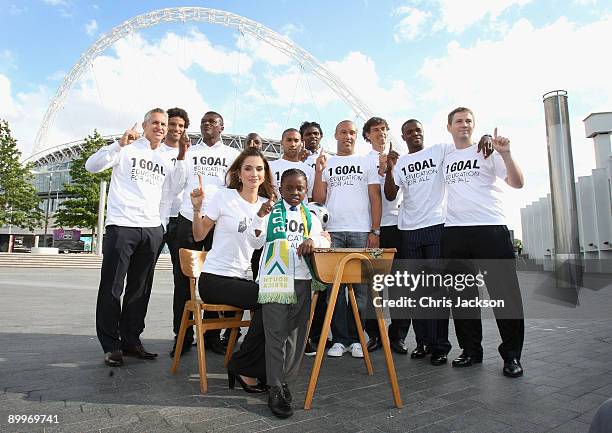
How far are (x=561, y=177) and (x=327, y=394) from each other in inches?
365

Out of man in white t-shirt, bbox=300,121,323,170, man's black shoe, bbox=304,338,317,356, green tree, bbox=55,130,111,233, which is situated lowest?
man's black shoe, bbox=304,338,317,356

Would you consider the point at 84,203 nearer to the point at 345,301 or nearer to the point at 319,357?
the point at 345,301

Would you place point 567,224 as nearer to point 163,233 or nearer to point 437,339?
point 437,339

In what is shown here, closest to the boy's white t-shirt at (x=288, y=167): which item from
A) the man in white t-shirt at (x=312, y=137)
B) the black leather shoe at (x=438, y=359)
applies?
the man in white t-shirt at (x=312, y=137)

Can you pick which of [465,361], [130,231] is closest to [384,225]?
[465,361]

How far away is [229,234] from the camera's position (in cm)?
355

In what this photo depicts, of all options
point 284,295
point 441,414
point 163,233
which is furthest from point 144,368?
point 441,414

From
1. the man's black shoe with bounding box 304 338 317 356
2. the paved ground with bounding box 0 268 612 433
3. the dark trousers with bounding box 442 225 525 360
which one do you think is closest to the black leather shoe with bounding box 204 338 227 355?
the paved ground with bounding box 0 268 612 433

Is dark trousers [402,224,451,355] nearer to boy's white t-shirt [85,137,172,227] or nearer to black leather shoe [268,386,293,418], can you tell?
black leather shoe [268,386,293,418]

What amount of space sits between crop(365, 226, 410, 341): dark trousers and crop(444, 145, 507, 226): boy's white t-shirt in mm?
785

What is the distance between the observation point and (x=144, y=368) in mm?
3842

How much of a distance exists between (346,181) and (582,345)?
321 cm

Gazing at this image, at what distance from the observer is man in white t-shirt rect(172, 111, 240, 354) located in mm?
4676

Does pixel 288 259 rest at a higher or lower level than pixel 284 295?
higher
